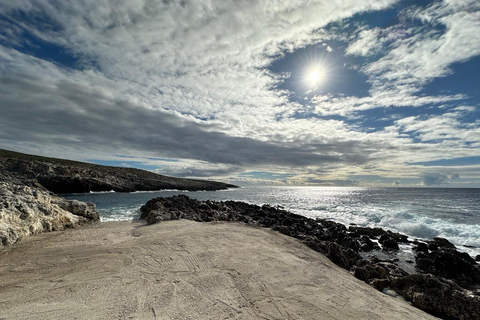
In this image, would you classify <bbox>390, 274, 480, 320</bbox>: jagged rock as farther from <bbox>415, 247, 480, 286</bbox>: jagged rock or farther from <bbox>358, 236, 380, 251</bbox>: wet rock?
<bbox>358, 236, 380, 251</bbox>: wet rock

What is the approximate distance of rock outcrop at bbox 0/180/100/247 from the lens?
37.7 feet

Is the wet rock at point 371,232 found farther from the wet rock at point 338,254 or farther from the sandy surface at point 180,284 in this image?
the sandy surface at point 180,284

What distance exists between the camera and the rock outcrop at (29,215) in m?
11.5

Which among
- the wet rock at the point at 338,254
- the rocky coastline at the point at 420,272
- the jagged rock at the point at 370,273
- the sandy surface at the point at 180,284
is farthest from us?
the wet rock at the point at 338,254

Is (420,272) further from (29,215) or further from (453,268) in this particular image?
(29,215)

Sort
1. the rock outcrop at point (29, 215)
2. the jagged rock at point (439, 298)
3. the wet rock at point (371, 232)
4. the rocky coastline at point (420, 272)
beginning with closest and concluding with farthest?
the jagged rock at point (439, 298)
the rocky coastline at point (420, 272)
the rock outcrop at point (29, 215)
the wet rock at point (371, 232)

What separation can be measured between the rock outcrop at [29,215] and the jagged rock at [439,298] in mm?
18134

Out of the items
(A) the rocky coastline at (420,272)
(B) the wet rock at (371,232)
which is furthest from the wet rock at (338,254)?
(B) the wet rock at (371,232)

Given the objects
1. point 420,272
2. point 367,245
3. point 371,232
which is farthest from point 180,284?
point 371,232

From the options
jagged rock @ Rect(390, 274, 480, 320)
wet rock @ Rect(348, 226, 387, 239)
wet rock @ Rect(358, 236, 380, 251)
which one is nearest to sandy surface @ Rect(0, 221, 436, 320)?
jagged rock @ Rect(390, 274, 480, 320)

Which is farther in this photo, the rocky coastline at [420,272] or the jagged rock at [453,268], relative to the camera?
the jagged rock at [453,268]

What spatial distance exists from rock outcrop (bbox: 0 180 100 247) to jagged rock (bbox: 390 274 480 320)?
18.1m

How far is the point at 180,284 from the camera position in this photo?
276 inches

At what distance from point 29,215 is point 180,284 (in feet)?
42.9
